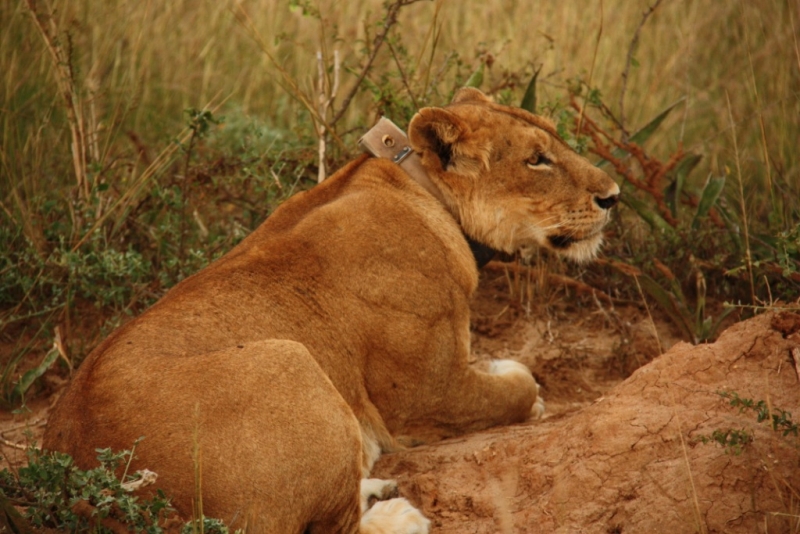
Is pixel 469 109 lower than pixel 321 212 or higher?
higher

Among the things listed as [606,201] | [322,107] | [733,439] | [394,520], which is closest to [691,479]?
[733,439]

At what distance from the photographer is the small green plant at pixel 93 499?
10.6 ft

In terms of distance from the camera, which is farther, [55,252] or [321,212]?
[55,252]

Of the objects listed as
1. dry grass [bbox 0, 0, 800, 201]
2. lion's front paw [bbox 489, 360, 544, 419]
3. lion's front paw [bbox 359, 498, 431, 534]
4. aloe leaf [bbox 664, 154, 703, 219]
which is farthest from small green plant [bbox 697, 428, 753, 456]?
dry grass [bbox 0, 0, 800, 201]

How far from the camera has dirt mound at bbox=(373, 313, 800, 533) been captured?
3.44m

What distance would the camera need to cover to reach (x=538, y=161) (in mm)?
5000

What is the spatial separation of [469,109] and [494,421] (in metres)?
1.60

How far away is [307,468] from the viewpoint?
3.57 m

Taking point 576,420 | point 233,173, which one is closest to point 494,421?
point 576,420

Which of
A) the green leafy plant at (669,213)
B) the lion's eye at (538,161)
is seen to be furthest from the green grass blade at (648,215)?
the lion's eye at (538,161)

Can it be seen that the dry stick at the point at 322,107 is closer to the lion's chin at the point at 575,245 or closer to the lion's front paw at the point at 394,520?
the lion's chin at the point at 575,245

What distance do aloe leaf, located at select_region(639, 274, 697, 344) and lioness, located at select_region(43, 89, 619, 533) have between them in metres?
0.56

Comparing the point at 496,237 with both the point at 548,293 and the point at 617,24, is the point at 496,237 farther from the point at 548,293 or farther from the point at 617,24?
the point at 617,24

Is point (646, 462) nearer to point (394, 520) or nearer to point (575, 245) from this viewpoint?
point (394, 520)
